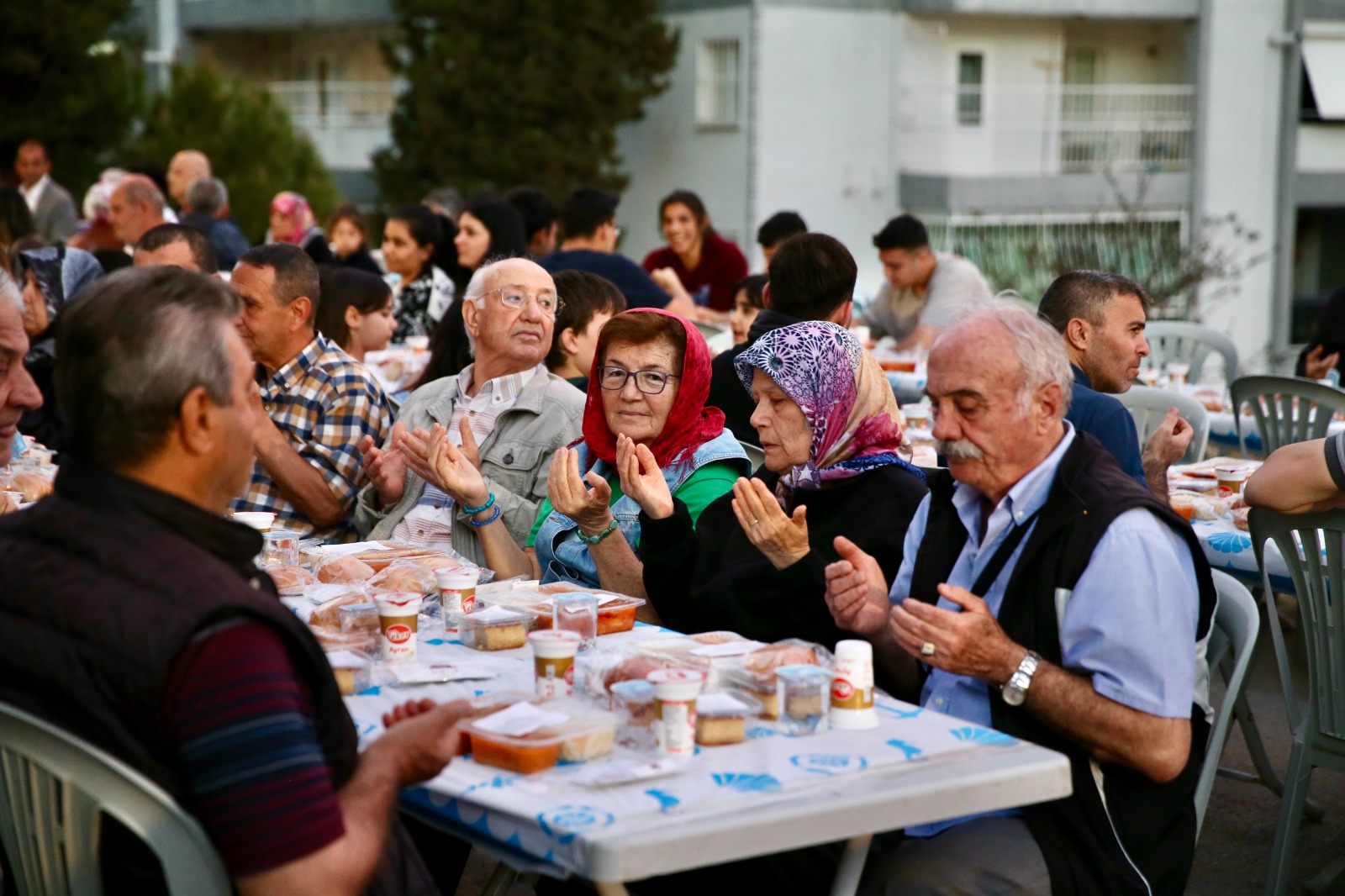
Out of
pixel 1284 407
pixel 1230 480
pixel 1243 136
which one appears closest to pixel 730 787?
pixel 1230 480

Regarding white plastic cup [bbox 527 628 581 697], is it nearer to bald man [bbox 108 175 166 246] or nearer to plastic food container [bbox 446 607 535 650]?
plastic food container [bbox 446 607 535 650]

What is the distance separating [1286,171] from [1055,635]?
79.4 feet

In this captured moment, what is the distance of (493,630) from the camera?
9.96ft

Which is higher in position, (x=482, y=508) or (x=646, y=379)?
(x=646, y=379)

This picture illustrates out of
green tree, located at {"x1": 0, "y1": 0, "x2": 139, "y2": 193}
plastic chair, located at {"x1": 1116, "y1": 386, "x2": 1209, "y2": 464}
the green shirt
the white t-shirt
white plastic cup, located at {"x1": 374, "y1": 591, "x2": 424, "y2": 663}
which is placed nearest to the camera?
white plastic cup, located at {"x1": 374, "y1": 591, "x2": 424, "y2": 663}

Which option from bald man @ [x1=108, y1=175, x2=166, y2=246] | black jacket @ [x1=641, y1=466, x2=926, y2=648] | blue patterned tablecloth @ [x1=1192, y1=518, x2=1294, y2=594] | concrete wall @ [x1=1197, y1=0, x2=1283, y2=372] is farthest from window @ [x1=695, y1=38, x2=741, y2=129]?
black jacket @ [x1=641, y1=466, x2=926, y2=648]

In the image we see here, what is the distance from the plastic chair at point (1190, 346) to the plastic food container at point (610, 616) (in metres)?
5.74

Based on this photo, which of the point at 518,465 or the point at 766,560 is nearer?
the point at 766,560

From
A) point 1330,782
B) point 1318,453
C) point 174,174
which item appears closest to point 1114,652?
point 1318,453

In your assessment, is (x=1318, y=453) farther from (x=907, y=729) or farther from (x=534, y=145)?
(x=534, y=145)

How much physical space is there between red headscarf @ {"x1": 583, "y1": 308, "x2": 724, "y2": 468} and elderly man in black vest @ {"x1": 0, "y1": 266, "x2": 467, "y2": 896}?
1.98m

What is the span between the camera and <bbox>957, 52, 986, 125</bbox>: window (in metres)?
24.1

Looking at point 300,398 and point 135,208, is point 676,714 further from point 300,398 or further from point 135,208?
point 135,208

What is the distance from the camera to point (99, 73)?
20.9 metres
